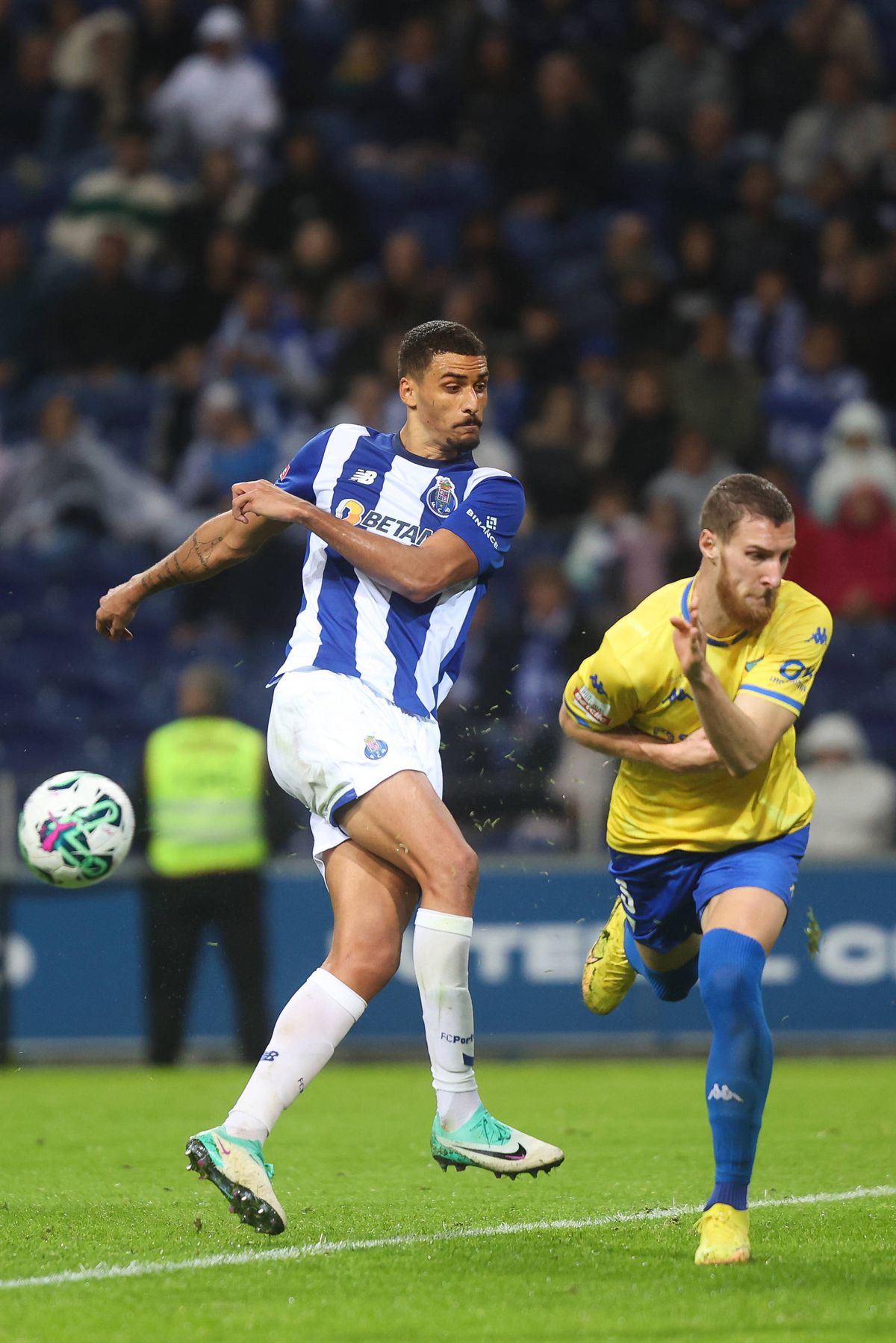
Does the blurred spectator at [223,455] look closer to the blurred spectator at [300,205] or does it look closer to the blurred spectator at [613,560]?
the blurred spectator at [300,205]

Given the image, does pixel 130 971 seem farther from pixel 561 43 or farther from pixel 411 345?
pixel 561 43

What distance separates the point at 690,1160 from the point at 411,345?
10.3ft

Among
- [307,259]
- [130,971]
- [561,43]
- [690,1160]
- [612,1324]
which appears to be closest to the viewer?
[612,1324]

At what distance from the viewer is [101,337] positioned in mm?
14516

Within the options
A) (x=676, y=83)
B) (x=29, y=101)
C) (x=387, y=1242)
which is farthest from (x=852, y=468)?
(x=387, y=1242)

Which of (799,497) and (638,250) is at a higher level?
(638,250)

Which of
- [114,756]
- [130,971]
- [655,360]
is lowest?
[130,971]

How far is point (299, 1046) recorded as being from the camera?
519 centimetres

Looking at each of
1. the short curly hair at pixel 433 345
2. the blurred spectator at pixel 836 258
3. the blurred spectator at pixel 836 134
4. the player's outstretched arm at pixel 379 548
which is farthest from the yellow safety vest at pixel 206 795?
the blurred spectator at pixel 836 134

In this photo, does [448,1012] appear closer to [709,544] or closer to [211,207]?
[709,544]

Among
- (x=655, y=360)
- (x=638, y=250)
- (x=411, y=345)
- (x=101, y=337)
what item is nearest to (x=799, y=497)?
(x=655, y=360)

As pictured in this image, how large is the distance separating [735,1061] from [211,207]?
37.2 feet

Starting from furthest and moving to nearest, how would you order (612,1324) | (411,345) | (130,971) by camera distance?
(130,971), (411,345), (612,1324)

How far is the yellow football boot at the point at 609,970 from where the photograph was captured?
6125 mm
